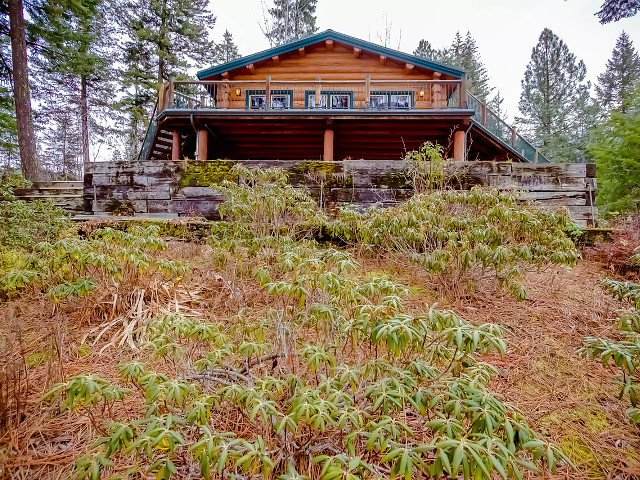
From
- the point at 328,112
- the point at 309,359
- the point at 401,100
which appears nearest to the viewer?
the point at 309,359

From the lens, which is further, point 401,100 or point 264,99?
point 264,99

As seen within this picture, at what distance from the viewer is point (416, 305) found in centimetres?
310

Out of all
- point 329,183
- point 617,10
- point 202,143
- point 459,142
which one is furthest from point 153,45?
point 617,10

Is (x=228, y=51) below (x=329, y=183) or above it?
above

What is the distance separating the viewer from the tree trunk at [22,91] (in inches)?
389

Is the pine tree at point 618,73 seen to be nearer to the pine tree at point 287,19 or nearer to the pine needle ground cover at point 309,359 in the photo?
the pine tree at point 287,19

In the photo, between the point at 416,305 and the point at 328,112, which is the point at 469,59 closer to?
the point at 328,112

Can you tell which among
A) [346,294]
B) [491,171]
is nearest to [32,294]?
[346,294]

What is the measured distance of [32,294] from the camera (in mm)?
3137

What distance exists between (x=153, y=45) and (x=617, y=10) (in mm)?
20760

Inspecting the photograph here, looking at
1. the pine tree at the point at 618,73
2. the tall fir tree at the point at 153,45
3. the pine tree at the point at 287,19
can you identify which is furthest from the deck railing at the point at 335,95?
the pine tree at the point at 618,73

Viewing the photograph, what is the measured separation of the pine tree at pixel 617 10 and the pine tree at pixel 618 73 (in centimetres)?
2146

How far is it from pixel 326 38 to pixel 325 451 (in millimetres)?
12810

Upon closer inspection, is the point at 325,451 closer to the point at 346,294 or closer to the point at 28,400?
the point at 346,294
